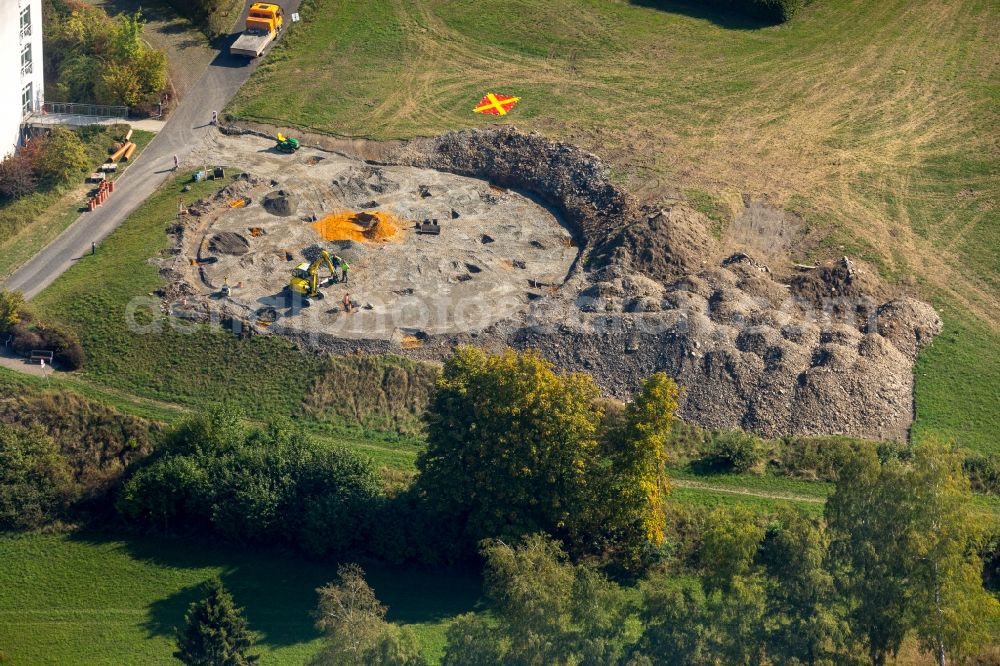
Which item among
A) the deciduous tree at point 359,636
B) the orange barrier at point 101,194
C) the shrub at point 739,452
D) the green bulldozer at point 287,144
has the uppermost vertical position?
the green bulldozer at point 287,144

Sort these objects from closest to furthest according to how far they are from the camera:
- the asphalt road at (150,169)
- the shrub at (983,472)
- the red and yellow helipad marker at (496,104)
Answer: the shrub at (983,472)
the asphalt road at (150,169)
the red and yellow helipad marker at (496,104)

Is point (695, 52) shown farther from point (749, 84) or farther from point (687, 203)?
point (687, 203)

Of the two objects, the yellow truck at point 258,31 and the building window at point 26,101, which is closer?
the building window at point 26,101

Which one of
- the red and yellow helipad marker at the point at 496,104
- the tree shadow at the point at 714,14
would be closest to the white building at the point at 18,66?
the red and yellow helipad marker at the point at 496,104

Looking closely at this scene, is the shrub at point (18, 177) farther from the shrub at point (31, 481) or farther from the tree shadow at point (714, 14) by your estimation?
the tree shadow at point (714, 14)

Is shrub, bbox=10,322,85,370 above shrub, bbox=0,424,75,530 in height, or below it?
above

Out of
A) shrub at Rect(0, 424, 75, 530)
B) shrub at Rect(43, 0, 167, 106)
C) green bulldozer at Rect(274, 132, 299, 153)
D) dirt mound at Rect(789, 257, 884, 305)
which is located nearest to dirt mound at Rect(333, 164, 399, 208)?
green bulldozer at Rect(274, 132, 299, 153)

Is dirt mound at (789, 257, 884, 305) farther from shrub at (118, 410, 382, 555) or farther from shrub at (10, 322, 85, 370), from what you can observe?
shrub at (10, 322, 85, 370)

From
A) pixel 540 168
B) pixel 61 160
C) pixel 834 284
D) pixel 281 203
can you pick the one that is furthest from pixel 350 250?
pixel 834 284
